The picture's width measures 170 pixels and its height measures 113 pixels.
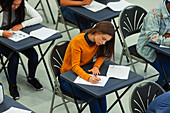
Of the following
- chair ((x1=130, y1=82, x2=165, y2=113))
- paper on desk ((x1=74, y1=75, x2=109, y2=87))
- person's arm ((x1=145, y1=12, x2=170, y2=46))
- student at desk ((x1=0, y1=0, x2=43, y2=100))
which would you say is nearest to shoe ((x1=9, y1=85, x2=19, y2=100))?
student at desk ((x1=0, y1=0, x2=43, y2=100))

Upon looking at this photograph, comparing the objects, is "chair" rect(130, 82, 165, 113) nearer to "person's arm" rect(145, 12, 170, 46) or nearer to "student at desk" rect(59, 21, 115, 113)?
"student at desk" rect(59, 21, 115, 113)

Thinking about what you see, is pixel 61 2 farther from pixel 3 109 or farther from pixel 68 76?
pixel 3 109

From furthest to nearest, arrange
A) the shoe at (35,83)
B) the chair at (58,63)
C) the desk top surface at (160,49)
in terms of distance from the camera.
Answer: the shoe at (35,83)
the desk top surface at (160,49)
the chair at (58,63)

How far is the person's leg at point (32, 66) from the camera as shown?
14.8 ft

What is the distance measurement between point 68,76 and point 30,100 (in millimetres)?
1037

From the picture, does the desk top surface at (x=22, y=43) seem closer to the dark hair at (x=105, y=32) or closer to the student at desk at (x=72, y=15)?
the dark hair at (x=105, y=32)

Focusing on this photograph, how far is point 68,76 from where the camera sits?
11.8ft

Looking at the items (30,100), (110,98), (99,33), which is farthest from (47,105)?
(99,33)

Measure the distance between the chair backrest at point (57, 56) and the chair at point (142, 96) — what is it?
36.4 inches

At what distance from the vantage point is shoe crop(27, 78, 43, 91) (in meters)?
4.62

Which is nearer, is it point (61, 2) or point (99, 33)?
point (99, 33)

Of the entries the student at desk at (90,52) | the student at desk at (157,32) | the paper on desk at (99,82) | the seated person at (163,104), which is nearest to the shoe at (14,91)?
the student at desk at (90,52)

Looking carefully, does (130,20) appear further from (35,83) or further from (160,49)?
(35,83)

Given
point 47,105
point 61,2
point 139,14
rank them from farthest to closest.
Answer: point 61,2 < point 139,14 < point 47,105
